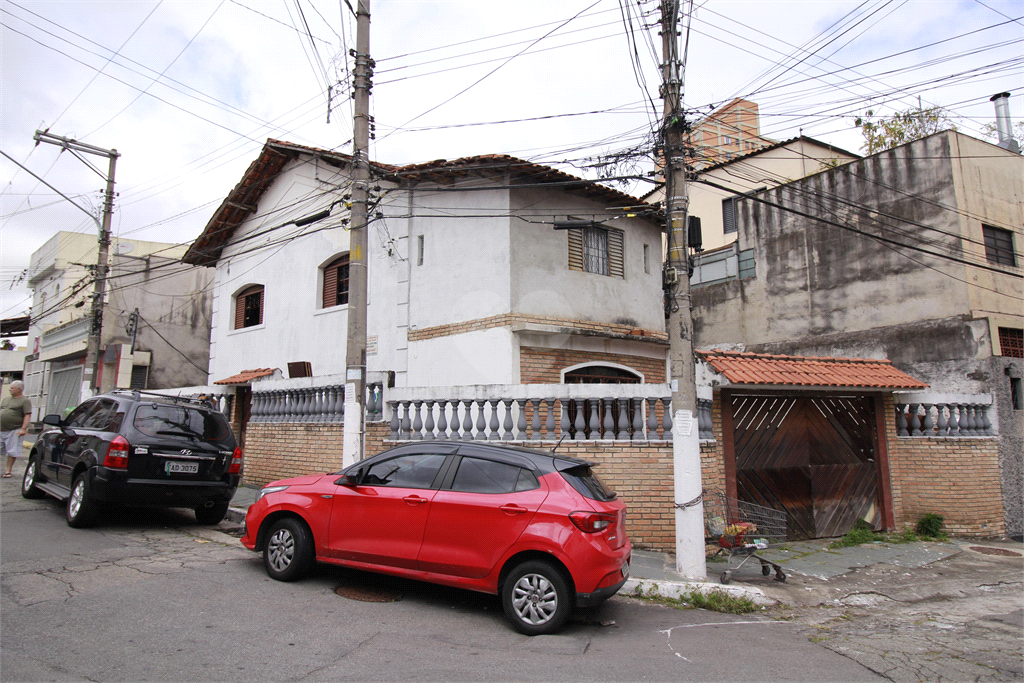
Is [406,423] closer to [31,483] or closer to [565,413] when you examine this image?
[565,413]

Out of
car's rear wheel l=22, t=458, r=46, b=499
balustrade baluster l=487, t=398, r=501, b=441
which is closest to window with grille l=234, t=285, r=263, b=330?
car's rear wheel l=22, t=458, r=46, b=499

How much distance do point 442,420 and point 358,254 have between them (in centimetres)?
270

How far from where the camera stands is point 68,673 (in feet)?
12.6

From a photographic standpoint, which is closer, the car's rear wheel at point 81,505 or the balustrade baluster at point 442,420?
the car's rear wheel at point 81,505

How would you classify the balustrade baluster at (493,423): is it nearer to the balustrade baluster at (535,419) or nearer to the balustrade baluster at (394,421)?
the balustrade baluster at (535,419)

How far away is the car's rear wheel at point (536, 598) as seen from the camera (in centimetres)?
491

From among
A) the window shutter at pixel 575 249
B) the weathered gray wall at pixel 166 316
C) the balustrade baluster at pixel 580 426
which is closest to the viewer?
the balustrade baluster at pixel 580 426

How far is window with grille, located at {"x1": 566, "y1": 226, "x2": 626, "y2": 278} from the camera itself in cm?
1258

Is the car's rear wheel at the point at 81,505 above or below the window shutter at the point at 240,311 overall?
below

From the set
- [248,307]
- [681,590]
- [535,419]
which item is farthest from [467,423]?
[248,307]

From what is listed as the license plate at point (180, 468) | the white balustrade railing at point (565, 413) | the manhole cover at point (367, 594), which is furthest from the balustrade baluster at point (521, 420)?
the license plate at point (180, 468)

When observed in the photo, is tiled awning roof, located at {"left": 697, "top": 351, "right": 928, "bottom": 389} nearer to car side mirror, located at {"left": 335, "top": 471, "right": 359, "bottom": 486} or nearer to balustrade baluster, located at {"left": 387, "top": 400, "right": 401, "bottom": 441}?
balustrade baluster, located at {"left": 387, "top": 400, "right": 401, "bottom": 441}

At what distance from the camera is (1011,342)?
12.9 metres

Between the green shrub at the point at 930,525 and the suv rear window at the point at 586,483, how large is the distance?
7.56 metres
